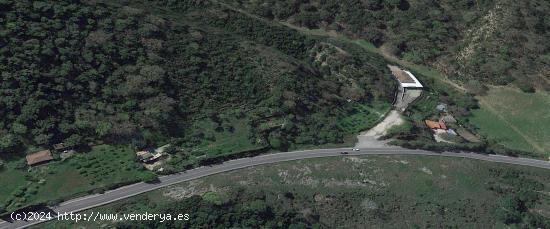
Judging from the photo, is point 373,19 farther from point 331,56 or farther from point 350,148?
point 350,148

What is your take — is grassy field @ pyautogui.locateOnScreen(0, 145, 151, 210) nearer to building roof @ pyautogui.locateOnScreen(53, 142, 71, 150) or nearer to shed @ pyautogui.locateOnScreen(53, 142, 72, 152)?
shed @ pyautogui.locateOnScreen(53, 142, 72, 152)

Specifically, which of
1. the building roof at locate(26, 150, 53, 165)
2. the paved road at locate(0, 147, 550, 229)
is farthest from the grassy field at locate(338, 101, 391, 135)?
the building roof at locate(26, 150, 53, 165)

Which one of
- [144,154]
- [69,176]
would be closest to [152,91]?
[144,154]

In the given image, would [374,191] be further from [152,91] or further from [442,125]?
[152,91]

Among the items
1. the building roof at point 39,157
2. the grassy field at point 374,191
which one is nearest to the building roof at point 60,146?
the building roof at point 39,157

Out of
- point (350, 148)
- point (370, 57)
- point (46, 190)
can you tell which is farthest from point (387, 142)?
point (46, 190)

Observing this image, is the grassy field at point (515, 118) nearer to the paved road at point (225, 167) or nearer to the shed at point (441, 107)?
the paved road at point (225, 167)

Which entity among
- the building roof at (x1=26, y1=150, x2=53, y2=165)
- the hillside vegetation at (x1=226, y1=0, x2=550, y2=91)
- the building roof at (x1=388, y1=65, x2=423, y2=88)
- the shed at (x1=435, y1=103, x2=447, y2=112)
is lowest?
the building roof at (x1=26, y1=150, x2=53, y2=165)
